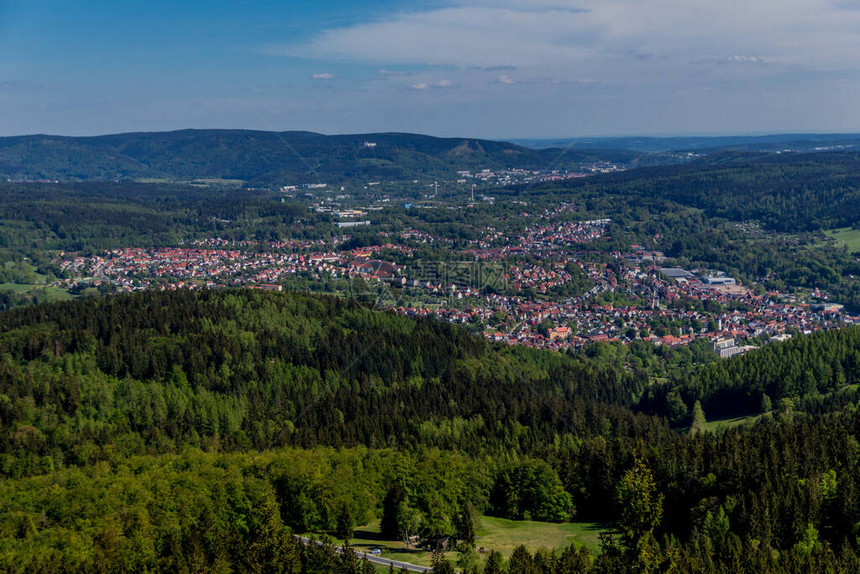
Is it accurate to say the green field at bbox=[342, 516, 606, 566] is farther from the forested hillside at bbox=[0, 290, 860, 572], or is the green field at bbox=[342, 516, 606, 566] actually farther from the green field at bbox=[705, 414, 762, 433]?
the green field at bbox=[705, 414, 762, 433]

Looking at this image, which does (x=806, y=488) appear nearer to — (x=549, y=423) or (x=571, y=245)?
(x=549, y=423)

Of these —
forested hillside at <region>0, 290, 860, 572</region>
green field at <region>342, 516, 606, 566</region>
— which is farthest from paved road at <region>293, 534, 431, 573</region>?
forested hillside at <region>0, 290, 860, 572</region>

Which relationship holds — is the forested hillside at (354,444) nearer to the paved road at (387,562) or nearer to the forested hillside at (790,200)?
the paved road at (387,562)

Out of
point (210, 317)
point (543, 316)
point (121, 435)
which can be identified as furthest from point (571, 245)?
point (121, 435)

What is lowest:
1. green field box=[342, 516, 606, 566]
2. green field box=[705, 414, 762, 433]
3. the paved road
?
green field box=[705, 414, 762, 433]

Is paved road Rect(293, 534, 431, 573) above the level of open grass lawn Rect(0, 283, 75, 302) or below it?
below

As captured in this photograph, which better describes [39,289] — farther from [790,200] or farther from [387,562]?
[790,200]
